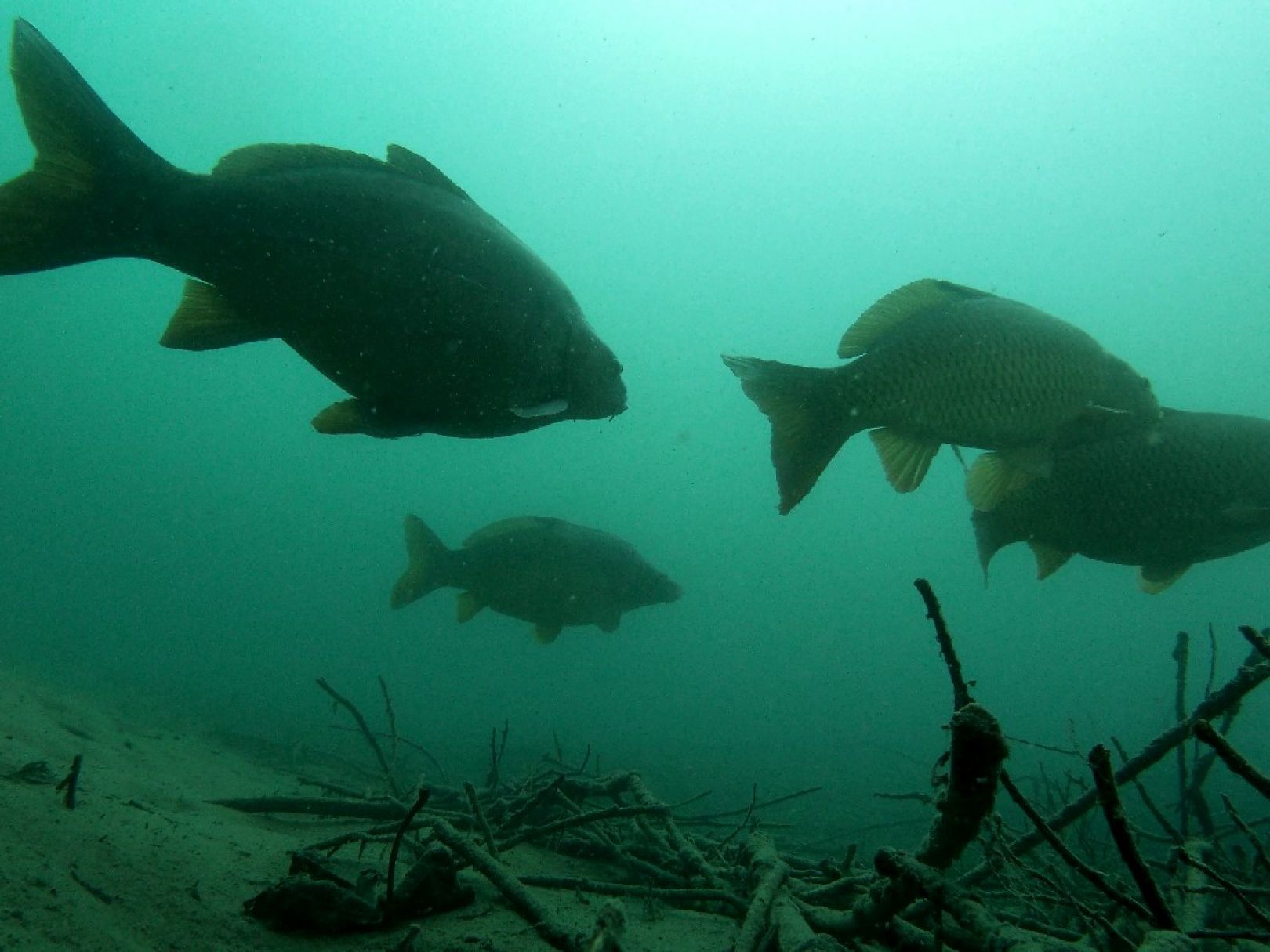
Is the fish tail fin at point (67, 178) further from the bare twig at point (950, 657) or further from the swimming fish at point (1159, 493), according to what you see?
the swimming fish at point (1159, 493)

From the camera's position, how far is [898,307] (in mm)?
3986

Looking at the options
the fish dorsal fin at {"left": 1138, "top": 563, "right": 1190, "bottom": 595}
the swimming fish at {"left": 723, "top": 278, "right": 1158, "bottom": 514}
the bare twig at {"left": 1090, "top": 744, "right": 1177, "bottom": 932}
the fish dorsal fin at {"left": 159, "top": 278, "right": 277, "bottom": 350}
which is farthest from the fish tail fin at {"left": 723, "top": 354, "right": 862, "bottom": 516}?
the fish dorsal fin at {"left": 1138, "top": 563, "right": 1190, "bottom": 595}

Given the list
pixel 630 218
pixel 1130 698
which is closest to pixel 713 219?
pixel 630 218

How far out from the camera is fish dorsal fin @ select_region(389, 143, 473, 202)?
320 cm

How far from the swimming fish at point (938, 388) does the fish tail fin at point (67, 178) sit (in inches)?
101

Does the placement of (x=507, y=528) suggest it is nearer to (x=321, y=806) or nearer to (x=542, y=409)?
(x=321, y=806)

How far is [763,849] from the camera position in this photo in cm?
297

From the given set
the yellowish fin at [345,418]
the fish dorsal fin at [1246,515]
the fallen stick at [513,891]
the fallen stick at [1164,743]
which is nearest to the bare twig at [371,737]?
the yellowish fin at [345,418]

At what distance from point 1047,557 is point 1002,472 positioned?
1343 millimetres

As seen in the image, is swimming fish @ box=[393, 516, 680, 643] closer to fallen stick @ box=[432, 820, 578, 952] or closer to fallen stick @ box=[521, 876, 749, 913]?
fallen stick @ box=[521, 876, 749, 913]

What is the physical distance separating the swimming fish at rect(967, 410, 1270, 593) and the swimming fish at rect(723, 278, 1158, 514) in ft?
1.30

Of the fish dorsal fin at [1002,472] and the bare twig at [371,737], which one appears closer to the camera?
the fish dorsal fin at [1002,472]

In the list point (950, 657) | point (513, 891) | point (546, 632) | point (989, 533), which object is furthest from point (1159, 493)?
point (546, 632)

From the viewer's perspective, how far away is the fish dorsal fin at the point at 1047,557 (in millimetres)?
4965
